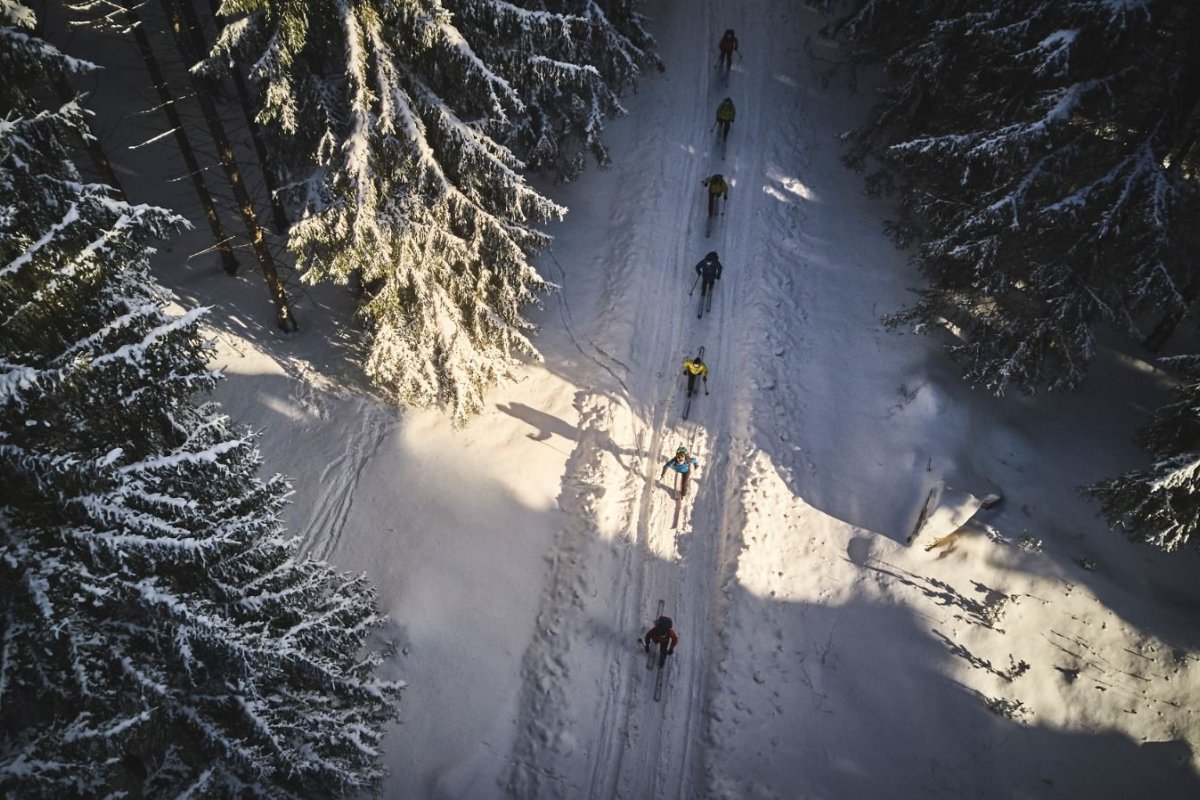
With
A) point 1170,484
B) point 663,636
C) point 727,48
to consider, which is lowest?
point 663,636

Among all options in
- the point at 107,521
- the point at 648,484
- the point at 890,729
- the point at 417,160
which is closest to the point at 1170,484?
the point at 890,729

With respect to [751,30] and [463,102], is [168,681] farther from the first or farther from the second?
[751,30]

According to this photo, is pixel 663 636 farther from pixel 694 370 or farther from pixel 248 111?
pixel 248 111

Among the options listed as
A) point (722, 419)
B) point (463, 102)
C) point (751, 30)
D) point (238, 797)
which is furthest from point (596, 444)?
point (751, 30)

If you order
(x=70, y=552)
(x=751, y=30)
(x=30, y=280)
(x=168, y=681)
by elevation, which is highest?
(x=751, y=30)

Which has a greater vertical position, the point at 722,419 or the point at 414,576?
the point at 722,419

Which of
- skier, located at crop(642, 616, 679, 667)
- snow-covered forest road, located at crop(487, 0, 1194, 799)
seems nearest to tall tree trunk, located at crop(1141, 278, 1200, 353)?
snow-covered forest road, located at crop(487, 0, 1194, 799)

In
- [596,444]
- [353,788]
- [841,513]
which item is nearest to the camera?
[353,788]

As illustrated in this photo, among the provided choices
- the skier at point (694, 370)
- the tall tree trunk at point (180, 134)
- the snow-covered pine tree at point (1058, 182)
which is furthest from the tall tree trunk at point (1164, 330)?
the tall tree trunk at point (180, 134)
